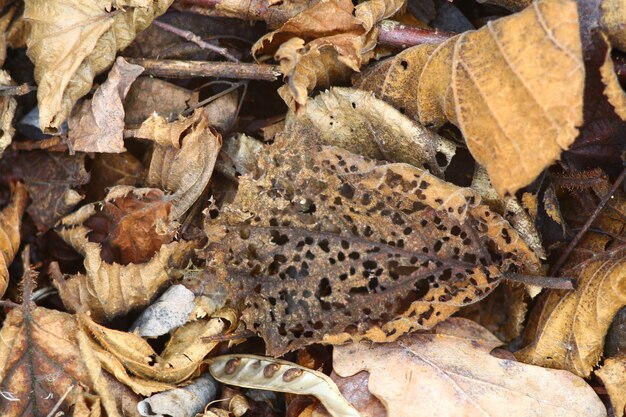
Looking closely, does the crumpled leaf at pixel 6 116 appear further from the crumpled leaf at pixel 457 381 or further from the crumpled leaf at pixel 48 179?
the crumpled leaf at pixel 457 381

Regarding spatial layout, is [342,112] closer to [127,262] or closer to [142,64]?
[142,64]

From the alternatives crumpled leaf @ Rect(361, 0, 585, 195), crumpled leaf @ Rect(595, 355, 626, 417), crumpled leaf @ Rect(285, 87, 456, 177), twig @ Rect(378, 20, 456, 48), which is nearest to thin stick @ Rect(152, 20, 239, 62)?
crumpled leaf @ Rect(285, 87, 456, 177)

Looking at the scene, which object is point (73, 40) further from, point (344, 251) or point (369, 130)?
point (344, 251)

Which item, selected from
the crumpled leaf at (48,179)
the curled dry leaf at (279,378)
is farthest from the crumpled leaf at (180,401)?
the crumpled leaf at (48,179)

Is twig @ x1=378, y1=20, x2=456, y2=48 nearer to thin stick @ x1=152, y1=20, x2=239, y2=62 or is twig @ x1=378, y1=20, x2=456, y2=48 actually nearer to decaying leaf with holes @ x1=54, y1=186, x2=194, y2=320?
thin stick @ x1=152, y1=20, x2=239, y2=62

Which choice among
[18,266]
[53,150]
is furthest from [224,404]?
[53,150]
